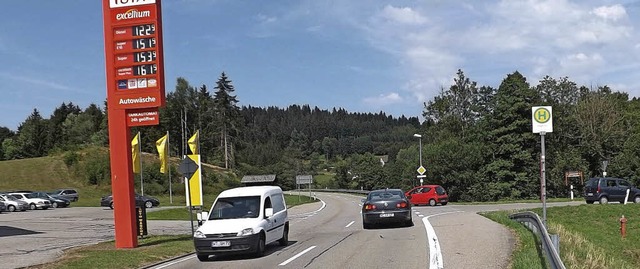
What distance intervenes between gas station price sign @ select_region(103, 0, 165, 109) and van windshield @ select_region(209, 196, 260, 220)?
5203mm

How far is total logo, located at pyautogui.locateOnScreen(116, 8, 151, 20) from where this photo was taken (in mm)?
20750

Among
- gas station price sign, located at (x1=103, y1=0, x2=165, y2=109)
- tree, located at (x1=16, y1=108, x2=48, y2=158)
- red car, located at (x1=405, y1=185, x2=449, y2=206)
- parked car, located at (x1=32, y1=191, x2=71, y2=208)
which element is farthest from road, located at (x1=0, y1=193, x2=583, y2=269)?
tree, located at (x1=16, y1=108, x2=48, y2=158)

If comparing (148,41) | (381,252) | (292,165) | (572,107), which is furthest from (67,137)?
(381,252)

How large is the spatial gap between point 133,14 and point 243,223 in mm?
9175

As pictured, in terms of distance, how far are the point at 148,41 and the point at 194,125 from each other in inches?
3988

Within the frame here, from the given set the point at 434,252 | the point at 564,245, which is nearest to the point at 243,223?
the point at 434,252

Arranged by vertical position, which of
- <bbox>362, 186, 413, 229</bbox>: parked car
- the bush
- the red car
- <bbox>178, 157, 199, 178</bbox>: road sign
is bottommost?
the red car

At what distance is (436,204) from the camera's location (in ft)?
151

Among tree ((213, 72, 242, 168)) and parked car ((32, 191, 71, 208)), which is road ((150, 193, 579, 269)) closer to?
parked car ((32, 191, 71, 208))

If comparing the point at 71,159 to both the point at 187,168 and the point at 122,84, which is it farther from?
the point at 187,168

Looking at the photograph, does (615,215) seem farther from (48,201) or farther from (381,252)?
(48,201)

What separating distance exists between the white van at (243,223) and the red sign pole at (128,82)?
4.63 m

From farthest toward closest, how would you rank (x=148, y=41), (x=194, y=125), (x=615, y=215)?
(x=194, y=125)
(x=615, y=215)
(x=148, y=41)

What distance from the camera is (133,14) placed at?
20750 millimetres
